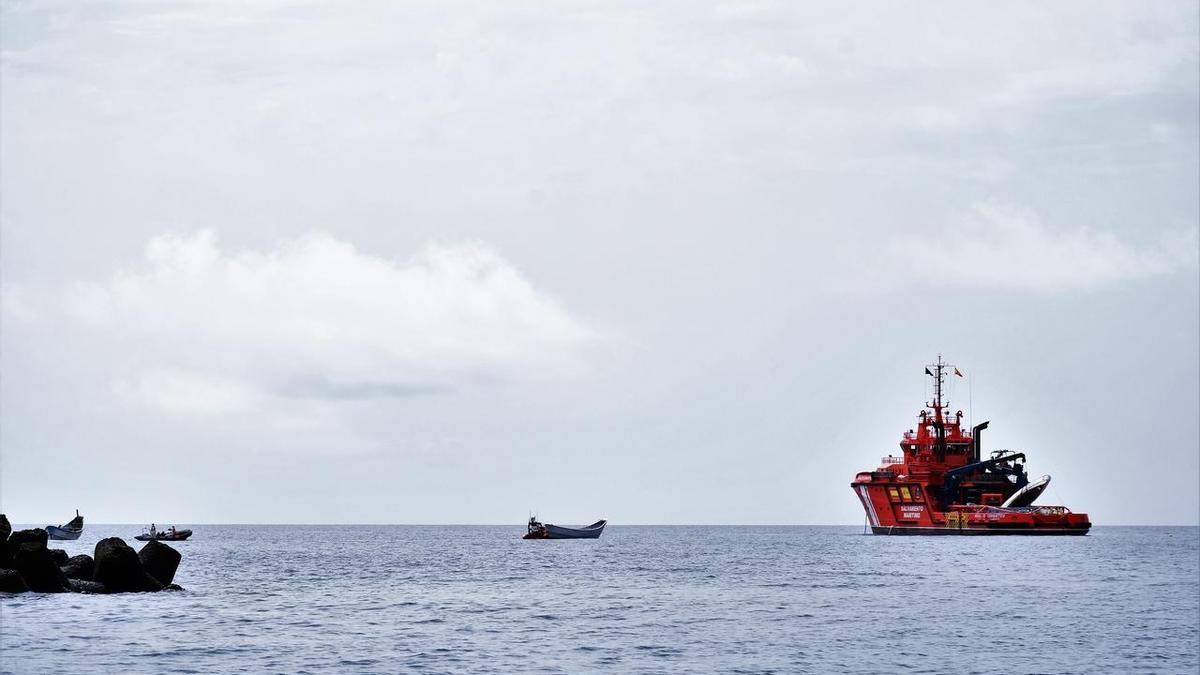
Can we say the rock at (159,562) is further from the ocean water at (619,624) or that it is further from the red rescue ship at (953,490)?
the red rescue ship at (953,490)

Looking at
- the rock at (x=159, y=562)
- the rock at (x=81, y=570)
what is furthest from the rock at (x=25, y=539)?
the rock at (x=159, y=562)

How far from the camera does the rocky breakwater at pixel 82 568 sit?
55.6m

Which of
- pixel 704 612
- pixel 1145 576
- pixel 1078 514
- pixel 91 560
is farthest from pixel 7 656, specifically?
pixel 1078 514

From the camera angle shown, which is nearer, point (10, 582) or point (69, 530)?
point (10, 582)

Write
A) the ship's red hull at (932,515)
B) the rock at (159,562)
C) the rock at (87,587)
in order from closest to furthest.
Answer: the rock at (87,587), the rock at (159,562), the ship's red hull at (932,515)

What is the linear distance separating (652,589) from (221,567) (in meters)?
39.1

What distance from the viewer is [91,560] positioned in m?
61.6

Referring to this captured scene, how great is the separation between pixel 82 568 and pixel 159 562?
392 centimetres

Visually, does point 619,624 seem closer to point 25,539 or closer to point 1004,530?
point 25,539

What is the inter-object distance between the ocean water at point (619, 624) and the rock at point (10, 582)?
1.47m

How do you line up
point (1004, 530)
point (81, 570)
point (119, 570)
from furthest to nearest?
1. point (1004, 530)
2. point (81, 570)
3. point (119, 570)

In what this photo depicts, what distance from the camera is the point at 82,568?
201ft

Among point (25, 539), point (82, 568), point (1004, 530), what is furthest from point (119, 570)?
point (1004, 530)

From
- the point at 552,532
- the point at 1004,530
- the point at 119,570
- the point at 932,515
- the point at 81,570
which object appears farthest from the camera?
the point at 552,532
